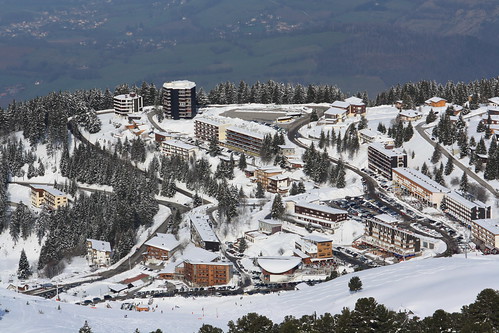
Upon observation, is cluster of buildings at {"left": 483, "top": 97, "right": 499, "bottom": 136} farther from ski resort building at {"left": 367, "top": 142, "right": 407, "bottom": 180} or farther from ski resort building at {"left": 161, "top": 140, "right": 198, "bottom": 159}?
ski resort building at {"left": 161, "top": 140, "right": 198, "bottom": 159}

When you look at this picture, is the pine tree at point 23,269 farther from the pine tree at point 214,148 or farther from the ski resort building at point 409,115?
the ski resort building at point 409,115

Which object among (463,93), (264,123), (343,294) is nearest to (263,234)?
(343,294)

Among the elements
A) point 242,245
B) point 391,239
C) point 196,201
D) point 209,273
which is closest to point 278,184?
point 196,201

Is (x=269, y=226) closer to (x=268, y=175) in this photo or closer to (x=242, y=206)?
(x=242, y=206)

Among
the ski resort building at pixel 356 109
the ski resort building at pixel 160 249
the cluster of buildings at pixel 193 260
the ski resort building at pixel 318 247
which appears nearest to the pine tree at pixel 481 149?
the ski resort building at pixel 356 109

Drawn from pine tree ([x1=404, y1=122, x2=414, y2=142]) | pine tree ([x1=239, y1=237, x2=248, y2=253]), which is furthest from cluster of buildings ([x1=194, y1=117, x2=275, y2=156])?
pine tree ([x1=239, y1=237, x2=248, y2=253])
